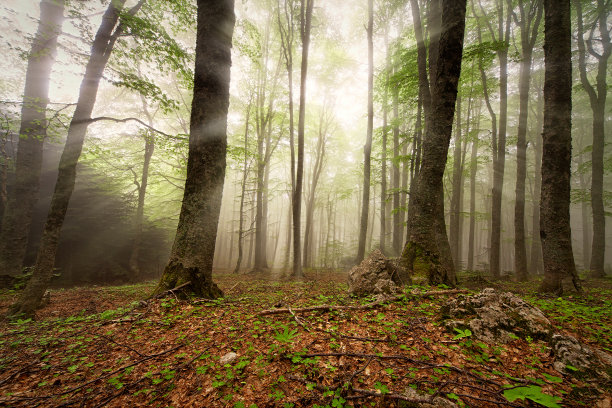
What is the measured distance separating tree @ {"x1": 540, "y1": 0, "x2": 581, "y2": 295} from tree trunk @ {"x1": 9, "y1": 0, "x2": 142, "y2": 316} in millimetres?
12149

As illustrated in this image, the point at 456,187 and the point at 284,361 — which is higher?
the point at 456,187

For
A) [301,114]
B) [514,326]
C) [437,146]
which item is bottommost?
[514,326]

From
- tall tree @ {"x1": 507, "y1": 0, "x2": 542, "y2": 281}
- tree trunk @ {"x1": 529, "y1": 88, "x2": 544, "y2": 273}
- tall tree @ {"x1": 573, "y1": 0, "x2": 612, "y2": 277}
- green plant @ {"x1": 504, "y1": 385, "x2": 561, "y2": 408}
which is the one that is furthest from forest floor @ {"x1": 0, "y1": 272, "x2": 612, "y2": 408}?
tree trunk @ {"x1": 529, "y1": 88, "x2": 544, "y2": 273}

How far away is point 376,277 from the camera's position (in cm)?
462

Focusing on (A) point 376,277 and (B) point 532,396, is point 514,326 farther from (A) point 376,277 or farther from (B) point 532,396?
(A) point 376,277

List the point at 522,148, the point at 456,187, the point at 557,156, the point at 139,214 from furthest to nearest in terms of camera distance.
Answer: the point at 139,214 → the point at 456,187 → the point at 522,148 → the point at 557,156

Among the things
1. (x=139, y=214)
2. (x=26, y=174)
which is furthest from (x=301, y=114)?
(x=139, y=214)

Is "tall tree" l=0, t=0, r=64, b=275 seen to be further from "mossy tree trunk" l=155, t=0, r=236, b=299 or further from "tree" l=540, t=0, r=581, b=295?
"tree" l=540, t=0, r=581, b=295

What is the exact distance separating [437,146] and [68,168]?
9873 millimetres

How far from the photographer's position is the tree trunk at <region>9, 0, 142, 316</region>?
5.36 meters

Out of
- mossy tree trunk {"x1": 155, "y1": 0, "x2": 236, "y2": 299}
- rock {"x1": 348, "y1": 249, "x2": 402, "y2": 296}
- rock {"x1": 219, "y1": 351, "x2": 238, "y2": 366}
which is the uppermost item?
mossy tree trunk {"x1": 155, "y1": 0, "x2": 236, "y2": 299}

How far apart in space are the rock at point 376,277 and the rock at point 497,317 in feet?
4.22

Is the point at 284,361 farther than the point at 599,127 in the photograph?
No

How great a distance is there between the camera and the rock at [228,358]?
2424mm
